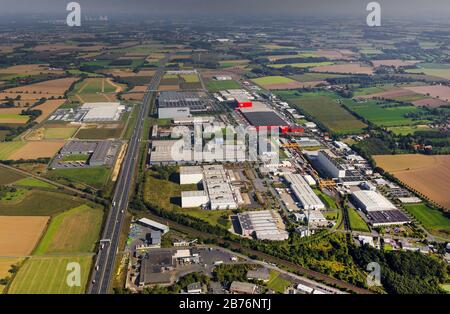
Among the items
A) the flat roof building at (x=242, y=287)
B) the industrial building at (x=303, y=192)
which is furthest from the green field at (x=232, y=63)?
the flat roof building at (x=242, y=287)

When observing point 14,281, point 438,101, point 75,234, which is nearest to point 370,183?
point 75,234

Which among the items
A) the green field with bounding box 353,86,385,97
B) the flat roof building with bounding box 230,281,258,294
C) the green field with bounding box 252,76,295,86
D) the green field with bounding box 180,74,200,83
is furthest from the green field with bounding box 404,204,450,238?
the green field with bounding box 180,74,200,83

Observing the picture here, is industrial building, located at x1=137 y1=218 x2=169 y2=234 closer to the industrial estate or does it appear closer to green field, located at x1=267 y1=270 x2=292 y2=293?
the industrial estate

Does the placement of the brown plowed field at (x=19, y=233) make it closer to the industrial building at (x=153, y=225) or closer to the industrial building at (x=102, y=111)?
the industrial building at (x=153, y=225)

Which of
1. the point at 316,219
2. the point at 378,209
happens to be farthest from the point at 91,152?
the point at 378,209

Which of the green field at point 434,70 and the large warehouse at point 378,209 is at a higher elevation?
the green field at point 434,70

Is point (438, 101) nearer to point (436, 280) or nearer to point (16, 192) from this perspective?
point (436, 280)
